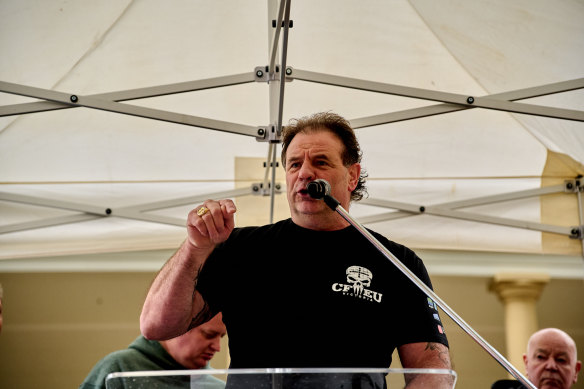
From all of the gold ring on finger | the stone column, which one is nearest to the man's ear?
the gold ring on finger

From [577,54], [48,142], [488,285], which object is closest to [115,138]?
[48,142]

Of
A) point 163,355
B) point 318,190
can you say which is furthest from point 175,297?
point 163,355

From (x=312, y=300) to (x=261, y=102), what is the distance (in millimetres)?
2687

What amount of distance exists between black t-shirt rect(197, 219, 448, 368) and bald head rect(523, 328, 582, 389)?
263cm

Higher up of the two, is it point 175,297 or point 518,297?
point 518,297

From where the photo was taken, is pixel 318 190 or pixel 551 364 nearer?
pixel 318 190

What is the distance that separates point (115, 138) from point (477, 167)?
2.41 metres

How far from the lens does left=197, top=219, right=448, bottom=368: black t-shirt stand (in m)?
1.92

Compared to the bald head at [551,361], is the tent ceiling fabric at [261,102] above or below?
above

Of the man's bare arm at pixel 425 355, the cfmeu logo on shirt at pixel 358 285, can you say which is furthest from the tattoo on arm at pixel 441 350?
the cfmeu logo on shirt at pixel 358 285

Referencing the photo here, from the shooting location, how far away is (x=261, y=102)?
4527 mm

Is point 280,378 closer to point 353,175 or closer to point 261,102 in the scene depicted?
point 353,175

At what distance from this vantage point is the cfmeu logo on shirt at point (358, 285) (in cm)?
202

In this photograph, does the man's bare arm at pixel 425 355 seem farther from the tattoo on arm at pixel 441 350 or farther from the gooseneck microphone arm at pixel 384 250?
the gooseneck microphone arm at pixel 384 250
